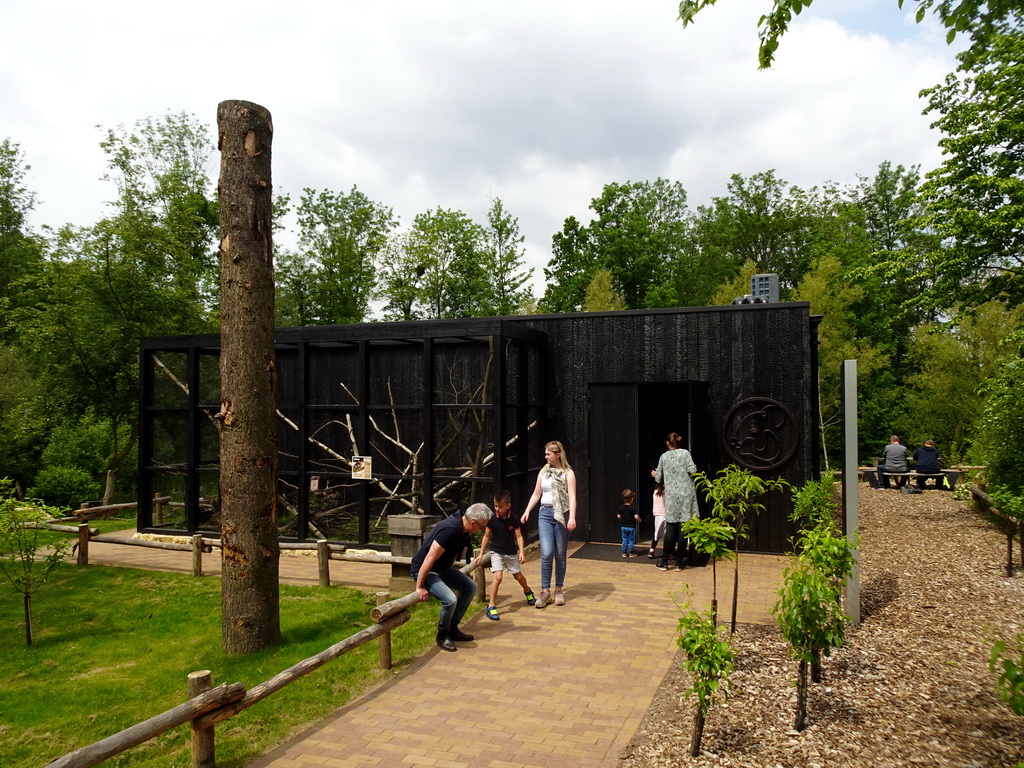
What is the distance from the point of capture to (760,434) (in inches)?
414

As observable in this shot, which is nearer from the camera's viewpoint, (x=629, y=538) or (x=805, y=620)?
(x=805, y=620)

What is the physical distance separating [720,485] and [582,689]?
2.28 m

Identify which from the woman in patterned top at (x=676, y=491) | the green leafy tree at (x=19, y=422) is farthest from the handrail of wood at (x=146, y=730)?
the green leafy tree at (x=19, y=422)

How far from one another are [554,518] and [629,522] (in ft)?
9.26

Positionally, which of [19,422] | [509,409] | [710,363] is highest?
[710,363]

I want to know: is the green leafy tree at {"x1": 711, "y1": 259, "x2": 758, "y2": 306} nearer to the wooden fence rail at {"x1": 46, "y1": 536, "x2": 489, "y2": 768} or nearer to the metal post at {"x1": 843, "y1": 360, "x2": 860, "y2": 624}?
the metal post at {"x1": 843, "y1": 360, "x2": 860, "y2": 624}

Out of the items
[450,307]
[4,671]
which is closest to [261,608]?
[4,671]

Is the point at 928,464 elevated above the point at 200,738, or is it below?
above

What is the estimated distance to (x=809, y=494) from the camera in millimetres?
8992

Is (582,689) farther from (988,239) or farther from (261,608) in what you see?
(988,239)

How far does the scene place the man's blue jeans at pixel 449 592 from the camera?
6.51 m

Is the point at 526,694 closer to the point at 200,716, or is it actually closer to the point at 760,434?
the point at 200,716

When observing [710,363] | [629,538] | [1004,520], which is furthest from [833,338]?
[629,538]

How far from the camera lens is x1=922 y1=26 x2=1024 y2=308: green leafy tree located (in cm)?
1270
